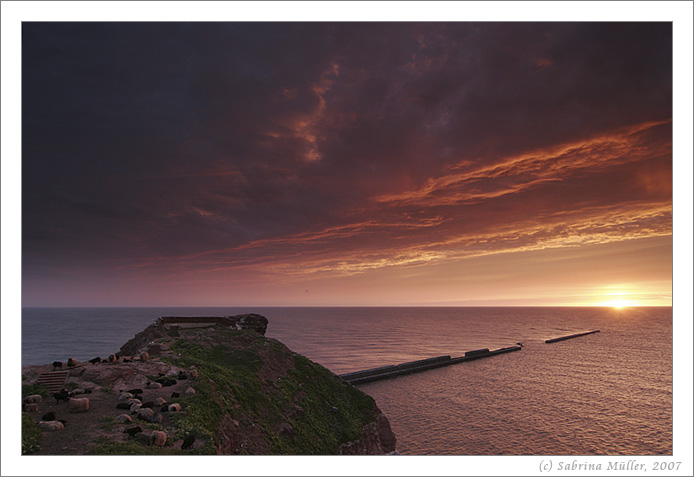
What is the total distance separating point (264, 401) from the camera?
20.2 m

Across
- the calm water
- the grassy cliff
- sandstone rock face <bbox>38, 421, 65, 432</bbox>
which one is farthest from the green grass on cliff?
the calm water

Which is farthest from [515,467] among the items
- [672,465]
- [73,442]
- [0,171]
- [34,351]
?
[34,351]

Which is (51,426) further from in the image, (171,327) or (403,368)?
(403,368)

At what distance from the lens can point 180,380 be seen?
56.5 feet

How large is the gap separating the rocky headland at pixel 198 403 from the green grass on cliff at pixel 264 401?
7cm

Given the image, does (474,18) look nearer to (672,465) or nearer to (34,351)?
(672,465)

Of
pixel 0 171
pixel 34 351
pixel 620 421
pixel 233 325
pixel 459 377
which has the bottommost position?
pixel 34 351

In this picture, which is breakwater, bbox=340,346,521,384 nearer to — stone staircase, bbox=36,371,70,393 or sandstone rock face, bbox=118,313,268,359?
sandstone rock face, bbox=118,313,268,359

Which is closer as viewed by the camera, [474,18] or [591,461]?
[591,461]

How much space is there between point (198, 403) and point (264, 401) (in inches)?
240

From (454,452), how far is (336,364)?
4877 cm

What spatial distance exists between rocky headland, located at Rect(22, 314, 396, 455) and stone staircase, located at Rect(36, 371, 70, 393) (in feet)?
0.22

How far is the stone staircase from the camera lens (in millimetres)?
15185

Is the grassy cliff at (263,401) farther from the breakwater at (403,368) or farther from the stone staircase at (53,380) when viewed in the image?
the breakwater at (403,368)
